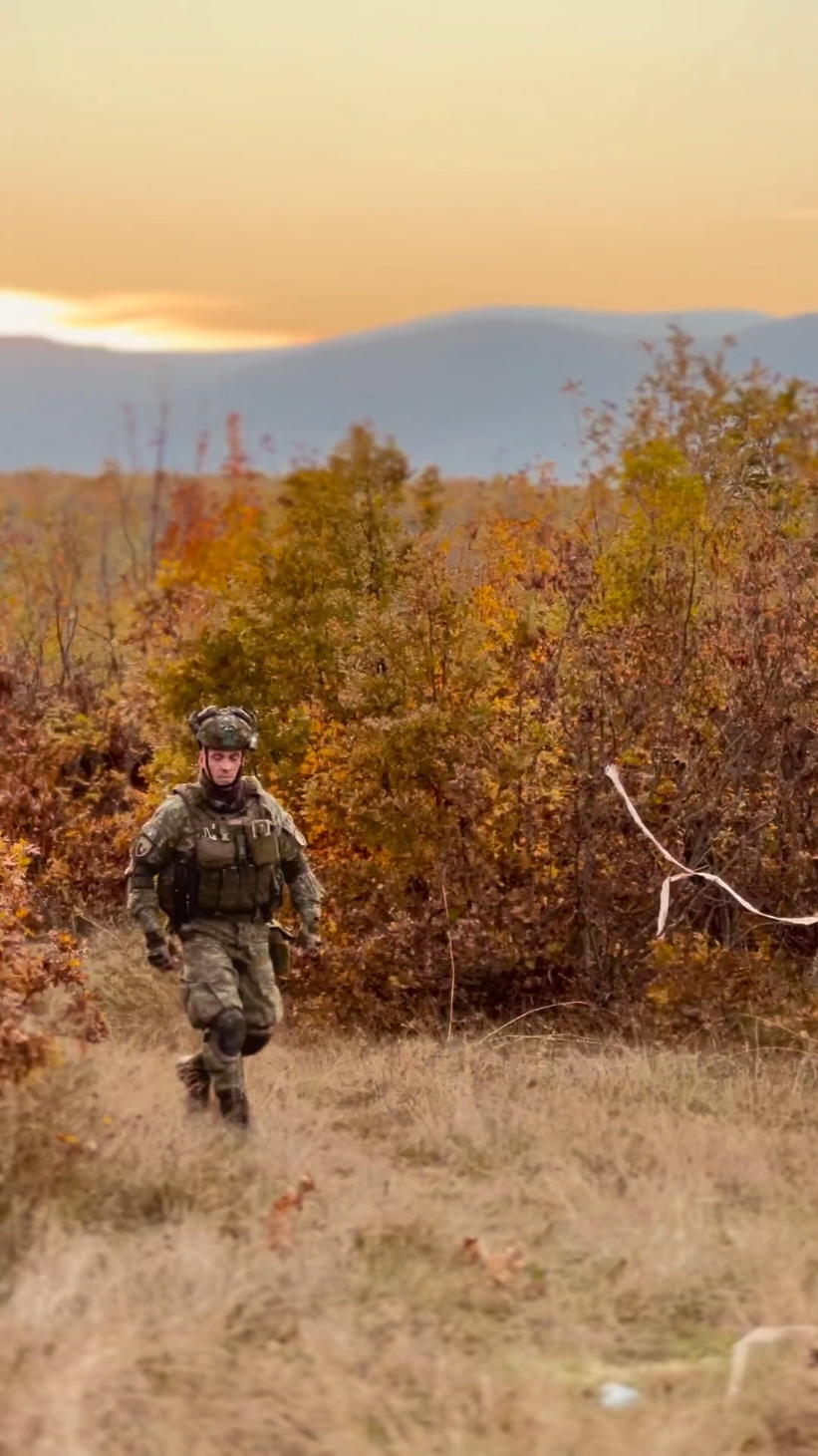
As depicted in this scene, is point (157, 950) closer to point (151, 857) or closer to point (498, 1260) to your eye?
point (151, 857)

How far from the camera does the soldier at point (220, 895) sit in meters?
7.77

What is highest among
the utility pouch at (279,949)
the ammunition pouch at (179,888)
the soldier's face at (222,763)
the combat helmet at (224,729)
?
the combat helmet at (224,729)

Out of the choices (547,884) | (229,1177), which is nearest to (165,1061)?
(229,1177)

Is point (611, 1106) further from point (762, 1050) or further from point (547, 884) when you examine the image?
point (547, 884)

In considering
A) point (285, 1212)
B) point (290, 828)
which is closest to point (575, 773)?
point (290, 828)

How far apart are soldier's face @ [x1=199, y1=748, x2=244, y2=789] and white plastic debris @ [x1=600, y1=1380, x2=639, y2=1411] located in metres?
3.90

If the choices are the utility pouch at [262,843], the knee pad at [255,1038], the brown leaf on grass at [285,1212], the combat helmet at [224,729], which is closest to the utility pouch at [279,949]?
the knee pad at [255,1038]

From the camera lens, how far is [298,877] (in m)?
8.25

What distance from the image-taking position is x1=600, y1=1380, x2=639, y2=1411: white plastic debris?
193 inches

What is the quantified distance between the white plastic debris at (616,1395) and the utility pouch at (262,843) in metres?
3.58

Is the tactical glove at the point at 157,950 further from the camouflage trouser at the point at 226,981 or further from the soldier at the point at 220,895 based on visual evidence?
the camouflage trouser at the point at 226,981

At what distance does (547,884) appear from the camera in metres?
10.6

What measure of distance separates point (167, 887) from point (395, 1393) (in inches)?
141

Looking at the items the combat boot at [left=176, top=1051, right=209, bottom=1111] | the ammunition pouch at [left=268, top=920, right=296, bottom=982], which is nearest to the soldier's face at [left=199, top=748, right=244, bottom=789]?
the ammunition pouch at [left=268, top=920, right=296, bottom=982]
